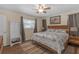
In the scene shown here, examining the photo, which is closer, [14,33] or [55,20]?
[14,33]

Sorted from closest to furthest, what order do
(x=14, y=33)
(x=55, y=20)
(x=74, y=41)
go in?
1. (x=74, y=41)
2. (x=14, y=33)
3. (x=55, y=20)

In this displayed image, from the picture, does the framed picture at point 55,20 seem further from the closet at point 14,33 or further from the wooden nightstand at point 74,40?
the closet at point 14,33

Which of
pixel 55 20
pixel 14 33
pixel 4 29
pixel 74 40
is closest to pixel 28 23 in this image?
→ pixel 14 33

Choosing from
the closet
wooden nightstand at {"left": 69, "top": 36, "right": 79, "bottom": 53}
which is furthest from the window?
wooden nightstand at {"left": 69, "top": 36, "right": 79, "bottom": 53}

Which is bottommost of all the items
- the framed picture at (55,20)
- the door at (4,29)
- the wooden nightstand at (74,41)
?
the wooden nightstand at (74,41)

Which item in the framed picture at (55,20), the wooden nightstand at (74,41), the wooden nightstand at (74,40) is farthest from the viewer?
the framed picture at (55,20)

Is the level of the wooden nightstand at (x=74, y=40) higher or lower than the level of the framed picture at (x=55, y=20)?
lower

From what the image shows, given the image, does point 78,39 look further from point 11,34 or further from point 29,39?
point 11,34

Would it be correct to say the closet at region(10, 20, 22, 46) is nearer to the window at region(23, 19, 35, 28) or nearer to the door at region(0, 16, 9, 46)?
the door at region(0, 16, 9, 46)

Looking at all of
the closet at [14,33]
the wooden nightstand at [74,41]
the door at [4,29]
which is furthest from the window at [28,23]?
the wooden nightstand at [74,41]

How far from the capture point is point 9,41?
333 cm

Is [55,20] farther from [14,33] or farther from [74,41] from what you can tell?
[14,33]

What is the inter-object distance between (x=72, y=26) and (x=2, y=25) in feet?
9.76

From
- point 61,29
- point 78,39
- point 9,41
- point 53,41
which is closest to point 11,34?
point 9,41
